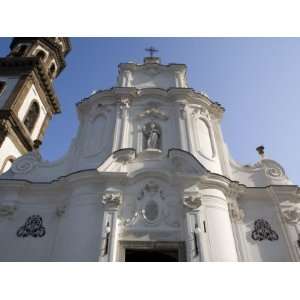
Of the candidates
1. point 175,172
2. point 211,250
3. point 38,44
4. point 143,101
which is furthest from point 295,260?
point 38,44

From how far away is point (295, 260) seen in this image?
350 inches

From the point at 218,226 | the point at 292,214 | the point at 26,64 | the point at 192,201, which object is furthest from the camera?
the point at 26,64

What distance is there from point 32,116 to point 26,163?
893 centimetres

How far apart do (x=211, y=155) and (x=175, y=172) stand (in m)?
2.70

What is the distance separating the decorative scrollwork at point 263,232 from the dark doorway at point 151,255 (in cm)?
324

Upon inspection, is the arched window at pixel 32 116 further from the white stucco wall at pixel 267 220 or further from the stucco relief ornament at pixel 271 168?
the stucco relief ornament at pixel 271 168

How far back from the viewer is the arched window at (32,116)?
18.7m

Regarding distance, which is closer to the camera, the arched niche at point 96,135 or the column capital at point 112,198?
the column capital at point 112,198

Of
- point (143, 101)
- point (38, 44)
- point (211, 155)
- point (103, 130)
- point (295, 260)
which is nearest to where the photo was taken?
point (295, 260)

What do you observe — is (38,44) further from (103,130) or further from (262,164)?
(262,164)

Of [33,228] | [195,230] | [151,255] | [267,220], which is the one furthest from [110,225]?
[267,220]

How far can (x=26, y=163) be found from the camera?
11906 millimetres

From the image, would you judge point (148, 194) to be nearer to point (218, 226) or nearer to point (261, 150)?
point (218, 226)

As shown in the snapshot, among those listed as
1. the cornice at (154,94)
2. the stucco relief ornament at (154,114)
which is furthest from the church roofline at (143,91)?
the stucco relief ornament at (154,114)
